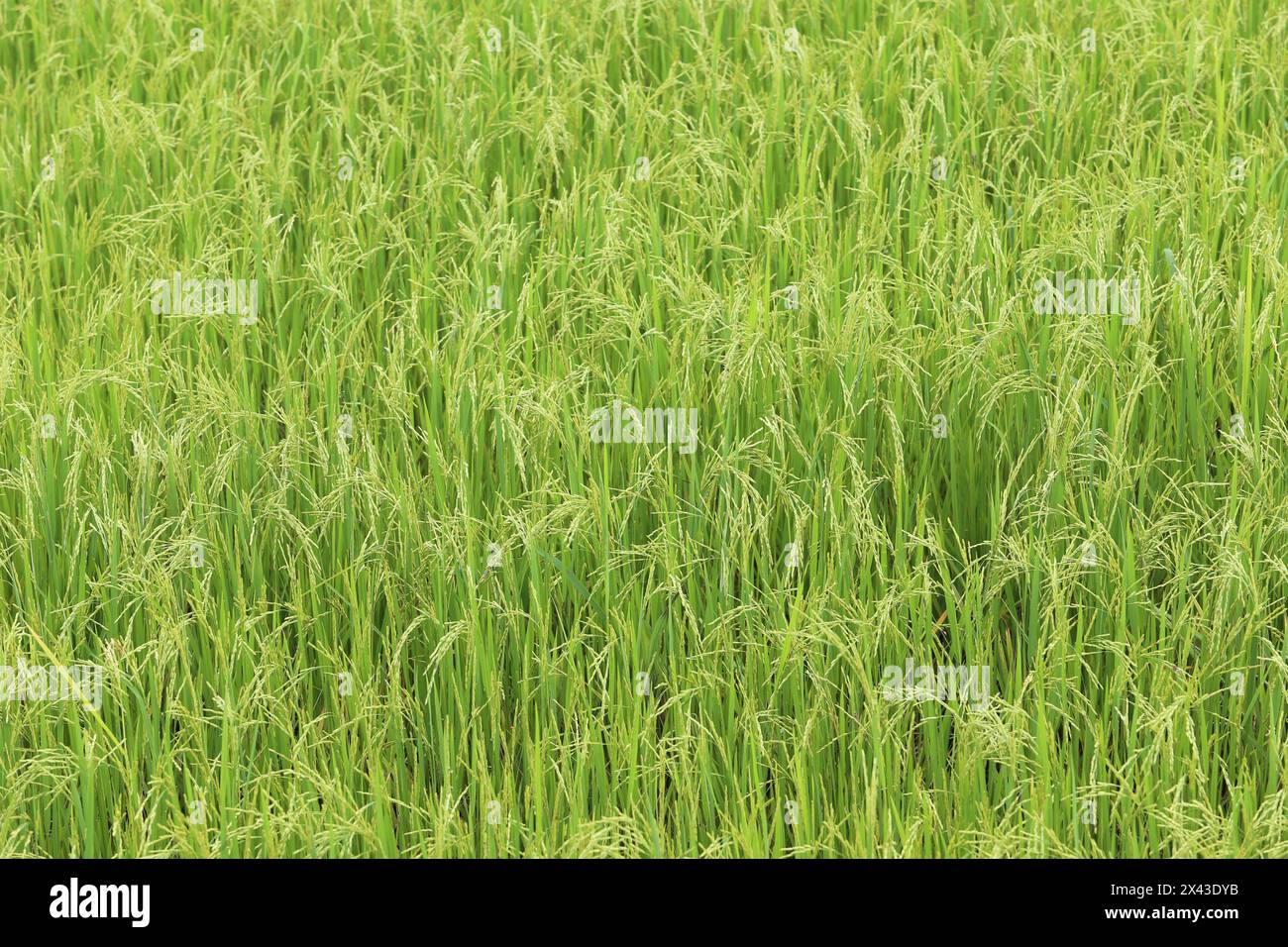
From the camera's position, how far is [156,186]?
14.8 ft

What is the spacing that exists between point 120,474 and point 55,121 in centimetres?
208

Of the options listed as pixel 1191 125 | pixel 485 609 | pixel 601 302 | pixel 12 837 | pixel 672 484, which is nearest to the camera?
pixel 12 837

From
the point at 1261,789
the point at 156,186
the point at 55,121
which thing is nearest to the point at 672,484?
the point at 1261,789

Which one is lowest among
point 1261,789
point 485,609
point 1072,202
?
point 1261,789

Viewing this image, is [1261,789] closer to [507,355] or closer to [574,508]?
[574,508]

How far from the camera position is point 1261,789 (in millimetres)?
2750

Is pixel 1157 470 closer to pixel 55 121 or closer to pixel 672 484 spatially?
pixel 672 484

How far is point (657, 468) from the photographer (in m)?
3.11

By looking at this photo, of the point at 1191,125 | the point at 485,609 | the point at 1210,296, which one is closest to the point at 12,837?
the point at 485,609

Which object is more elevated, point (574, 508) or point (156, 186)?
point (156, 186)

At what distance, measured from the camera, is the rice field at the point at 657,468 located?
2.68 meters

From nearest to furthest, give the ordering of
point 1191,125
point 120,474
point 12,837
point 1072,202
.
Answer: point 12,837, point 120,474, point 1072,202, point 1191,125

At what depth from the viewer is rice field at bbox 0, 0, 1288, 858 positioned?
8.80ft

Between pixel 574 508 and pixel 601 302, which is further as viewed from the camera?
pixel 601 302
